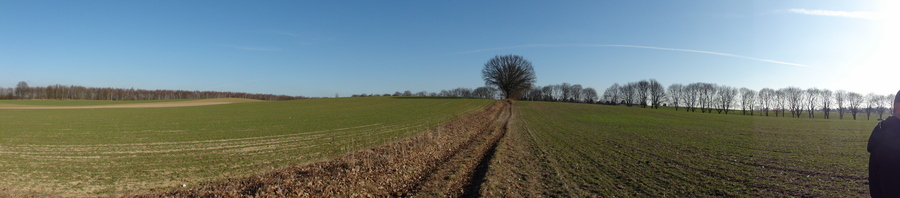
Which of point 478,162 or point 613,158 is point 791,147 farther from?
point 478,162

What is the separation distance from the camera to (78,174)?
8.64 metres

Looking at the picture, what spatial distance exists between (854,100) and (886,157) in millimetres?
102986

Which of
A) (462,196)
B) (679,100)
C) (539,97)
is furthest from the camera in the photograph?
(539,97)

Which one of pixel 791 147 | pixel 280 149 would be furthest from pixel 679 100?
pixel 280 149

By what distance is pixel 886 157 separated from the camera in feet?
10.9

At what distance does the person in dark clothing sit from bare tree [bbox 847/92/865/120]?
101 metres

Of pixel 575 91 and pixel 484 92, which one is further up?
pixel 575 91

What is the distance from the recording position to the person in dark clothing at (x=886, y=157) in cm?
320

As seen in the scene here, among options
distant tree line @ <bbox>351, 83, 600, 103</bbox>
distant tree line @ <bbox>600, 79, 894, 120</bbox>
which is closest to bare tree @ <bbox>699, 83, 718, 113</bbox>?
distant tree line @ <bbox>600, 79, 894, 120</bbox>

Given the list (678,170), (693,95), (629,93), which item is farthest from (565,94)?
(678,170)

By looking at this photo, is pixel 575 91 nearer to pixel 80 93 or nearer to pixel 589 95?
pixel 589 95

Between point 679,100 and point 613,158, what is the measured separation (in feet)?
339

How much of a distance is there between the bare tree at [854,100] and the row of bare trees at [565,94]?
56.4m

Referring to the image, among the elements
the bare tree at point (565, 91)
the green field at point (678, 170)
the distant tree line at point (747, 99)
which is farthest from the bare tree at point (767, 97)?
the green field at point (678, 170)
